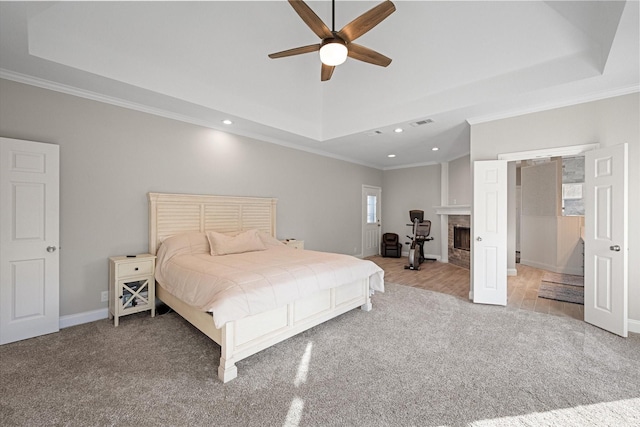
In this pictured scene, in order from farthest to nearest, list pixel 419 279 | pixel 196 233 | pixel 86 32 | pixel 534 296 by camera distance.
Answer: pixel 419 279 → pixel 534 296 → pixel 196 233 → pixel 86 32

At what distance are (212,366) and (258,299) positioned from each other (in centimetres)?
67

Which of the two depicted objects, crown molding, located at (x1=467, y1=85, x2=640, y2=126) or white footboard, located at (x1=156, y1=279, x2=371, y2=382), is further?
crown molding, located at (x1=467, y1=85, x2=640, y2=126)

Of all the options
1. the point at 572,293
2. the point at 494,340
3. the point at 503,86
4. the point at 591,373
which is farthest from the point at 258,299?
the point at 572,293

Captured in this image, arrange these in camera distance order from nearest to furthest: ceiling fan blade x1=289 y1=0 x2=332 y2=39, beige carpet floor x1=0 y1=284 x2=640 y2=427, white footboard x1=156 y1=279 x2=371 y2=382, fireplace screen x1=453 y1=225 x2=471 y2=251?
1. beige carpet floor x1=0 y1=284 x2=640 y2=427
2. ceiling fan blade x1=289 y1=0 x2=332 y2=39
3. white footboard x1=156 y1=279 x2=371 y2=382
4. fireplace screen x1=453 y1=225 x2=471 y2=251

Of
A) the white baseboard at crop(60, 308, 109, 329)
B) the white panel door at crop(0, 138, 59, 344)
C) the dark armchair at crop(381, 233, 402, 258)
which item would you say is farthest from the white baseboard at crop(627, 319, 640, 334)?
the white panel door at crop(0, 138, 59, 344)

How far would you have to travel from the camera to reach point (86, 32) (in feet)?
8.91

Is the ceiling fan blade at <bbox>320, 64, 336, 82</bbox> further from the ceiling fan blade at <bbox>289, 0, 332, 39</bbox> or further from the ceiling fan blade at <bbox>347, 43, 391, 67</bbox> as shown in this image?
the ceiling fan blade at <bbox>289, 0, 332, 39</bbox>

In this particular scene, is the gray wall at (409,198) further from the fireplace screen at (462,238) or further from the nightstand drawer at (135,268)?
the nightstand drawer at (135,268)

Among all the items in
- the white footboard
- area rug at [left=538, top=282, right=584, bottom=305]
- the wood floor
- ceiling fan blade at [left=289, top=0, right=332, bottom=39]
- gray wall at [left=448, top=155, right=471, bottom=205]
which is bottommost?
the wood floor

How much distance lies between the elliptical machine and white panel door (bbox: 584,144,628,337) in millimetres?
3031

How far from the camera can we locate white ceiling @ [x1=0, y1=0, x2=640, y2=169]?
2.60 m

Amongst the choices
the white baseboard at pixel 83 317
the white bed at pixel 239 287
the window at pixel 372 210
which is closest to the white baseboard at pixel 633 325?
the white bed at pixel 239 287

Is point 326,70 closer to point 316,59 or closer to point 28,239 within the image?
point 316,59

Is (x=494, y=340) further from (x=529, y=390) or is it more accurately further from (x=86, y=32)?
(x=86, y=32)
